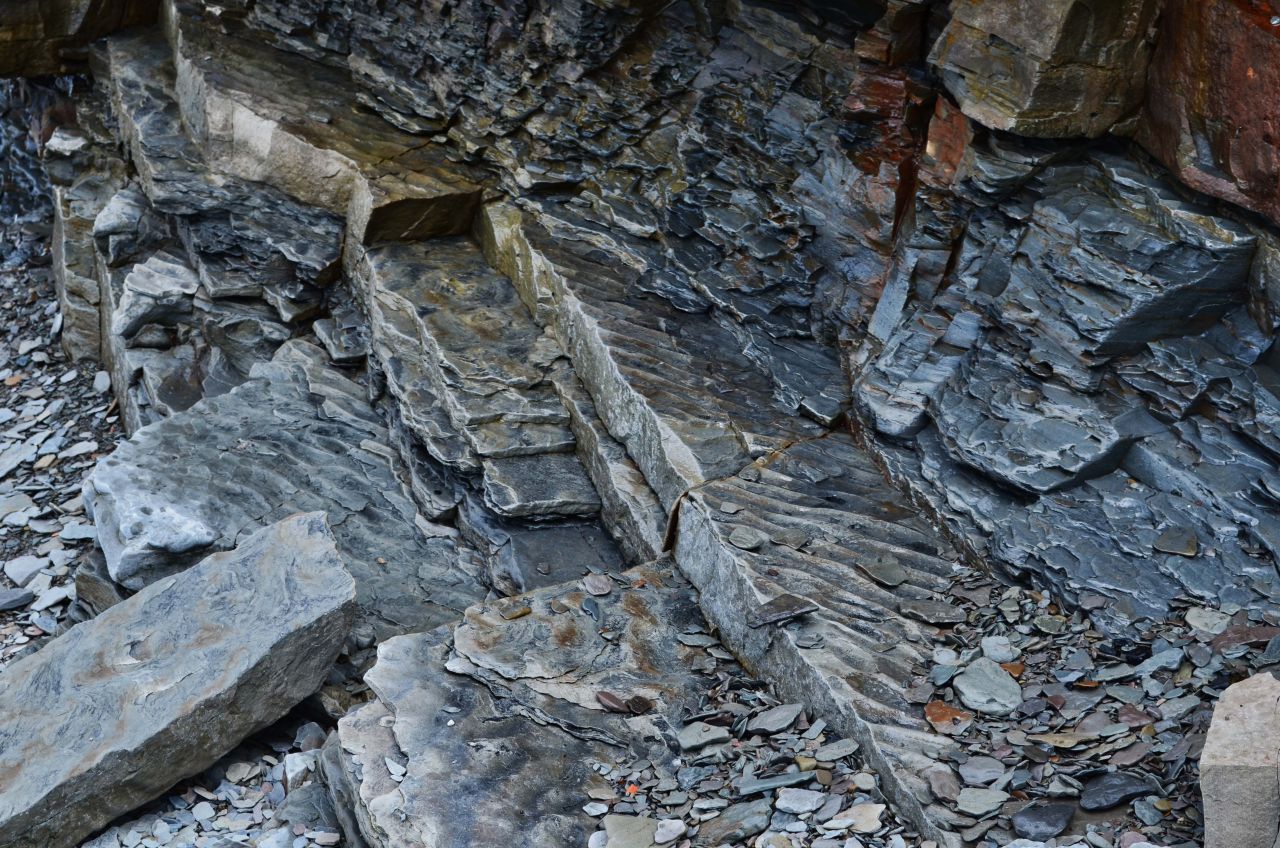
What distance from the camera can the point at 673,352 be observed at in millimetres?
6168

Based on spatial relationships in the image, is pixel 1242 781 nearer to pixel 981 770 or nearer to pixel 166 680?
pixel 981 770

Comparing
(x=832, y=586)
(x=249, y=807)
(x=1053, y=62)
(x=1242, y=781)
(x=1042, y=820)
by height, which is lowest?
(x=249, y=807)

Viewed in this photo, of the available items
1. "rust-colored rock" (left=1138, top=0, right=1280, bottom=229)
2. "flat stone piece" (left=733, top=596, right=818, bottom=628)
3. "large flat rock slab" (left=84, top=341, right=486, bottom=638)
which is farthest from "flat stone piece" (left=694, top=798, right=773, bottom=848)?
"rust-colored rock" (left=1138, top=0, right=1280, bottom=229)

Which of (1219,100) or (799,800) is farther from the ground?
(1219,100)

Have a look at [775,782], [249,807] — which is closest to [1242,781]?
[775,782]

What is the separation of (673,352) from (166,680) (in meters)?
2.89

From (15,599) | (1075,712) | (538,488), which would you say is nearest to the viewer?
(1075,712)

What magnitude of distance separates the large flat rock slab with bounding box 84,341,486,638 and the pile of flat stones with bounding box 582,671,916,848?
1817 mm

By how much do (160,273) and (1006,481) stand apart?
5.85 metres

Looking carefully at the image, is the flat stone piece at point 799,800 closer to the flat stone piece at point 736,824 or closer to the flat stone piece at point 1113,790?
the flat stone piece at point 736,824

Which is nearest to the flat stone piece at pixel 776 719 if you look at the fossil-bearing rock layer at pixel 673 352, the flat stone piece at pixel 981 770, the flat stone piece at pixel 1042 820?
the fossil-bearing rock layer at pixel 673 352

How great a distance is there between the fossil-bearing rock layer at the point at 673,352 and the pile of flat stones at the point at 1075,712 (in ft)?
0.12

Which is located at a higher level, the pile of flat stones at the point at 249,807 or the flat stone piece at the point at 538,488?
the flat stone piece at the point at 538,488

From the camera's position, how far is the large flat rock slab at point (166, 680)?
4699 millimetres
